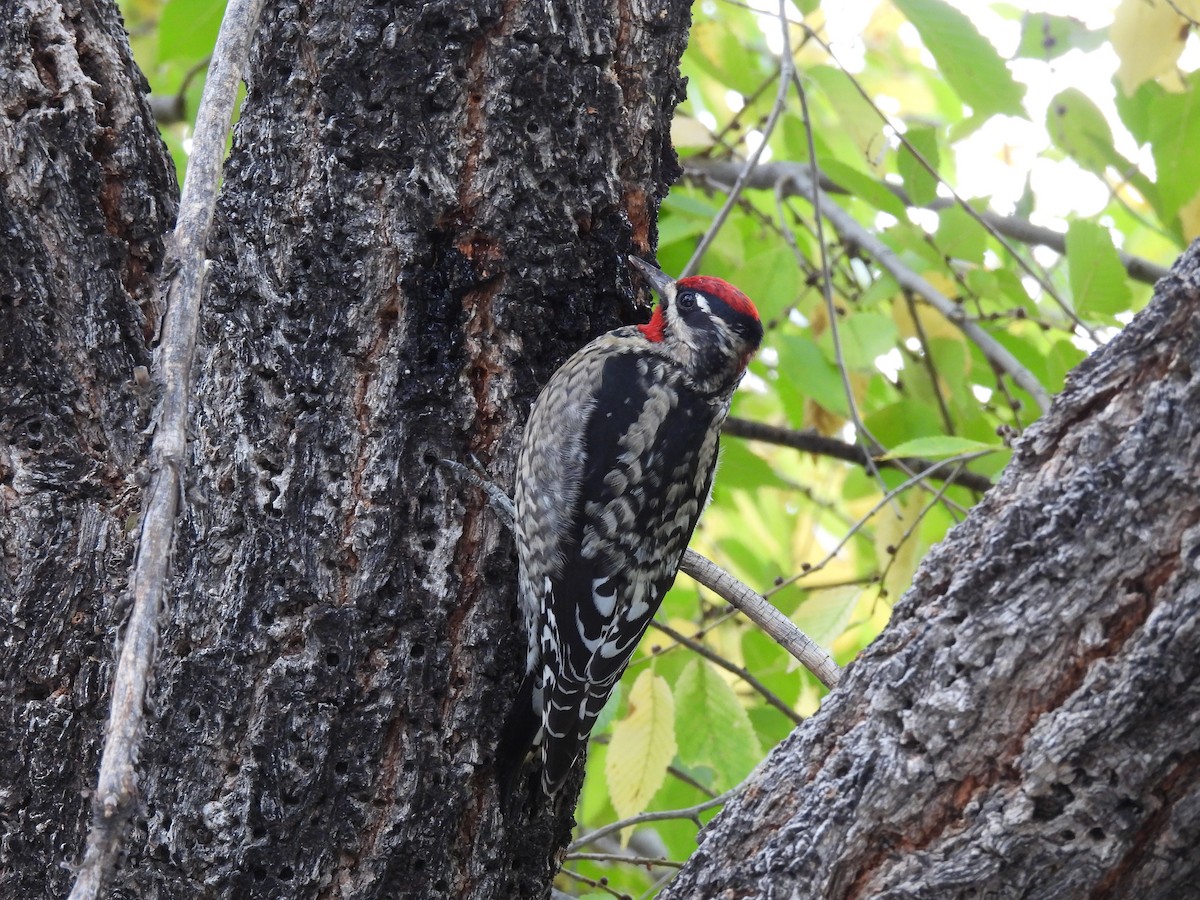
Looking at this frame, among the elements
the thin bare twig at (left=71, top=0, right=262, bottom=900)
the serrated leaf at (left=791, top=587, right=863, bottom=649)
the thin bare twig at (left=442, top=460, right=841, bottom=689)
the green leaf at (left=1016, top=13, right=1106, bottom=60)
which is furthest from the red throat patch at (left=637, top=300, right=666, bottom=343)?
the thin bare twig at (left=71, top=0, right=262, bottom=900)

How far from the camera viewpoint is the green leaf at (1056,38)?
145 inches

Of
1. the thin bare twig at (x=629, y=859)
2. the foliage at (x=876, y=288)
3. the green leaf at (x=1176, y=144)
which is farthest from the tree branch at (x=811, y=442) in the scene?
the thin bare twig at (x=629, y=859)

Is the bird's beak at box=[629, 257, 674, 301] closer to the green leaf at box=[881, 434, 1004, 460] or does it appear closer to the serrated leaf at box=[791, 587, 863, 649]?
the green leaf at box=[881, 434, 1004, 460]

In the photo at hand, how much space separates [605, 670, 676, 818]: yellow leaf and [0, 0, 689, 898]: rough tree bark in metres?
0.49

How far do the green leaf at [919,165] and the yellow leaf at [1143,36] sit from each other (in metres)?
0.54

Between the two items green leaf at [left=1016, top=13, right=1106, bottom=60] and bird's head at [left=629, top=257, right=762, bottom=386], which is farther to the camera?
green leaf at [left=1016, top=13, right=1106, bottom=60]

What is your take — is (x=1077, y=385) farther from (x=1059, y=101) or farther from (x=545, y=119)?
(x=1059, y=101)

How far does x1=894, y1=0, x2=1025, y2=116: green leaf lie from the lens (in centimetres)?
314

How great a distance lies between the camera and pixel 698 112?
5867mm

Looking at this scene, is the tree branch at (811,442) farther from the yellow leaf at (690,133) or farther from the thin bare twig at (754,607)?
the thin bare twig at (754,607)

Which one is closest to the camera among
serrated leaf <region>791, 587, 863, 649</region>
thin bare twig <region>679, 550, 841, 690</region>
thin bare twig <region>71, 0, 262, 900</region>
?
thin bare twig <region>71, 0, 262, 900</region>

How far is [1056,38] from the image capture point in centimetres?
371

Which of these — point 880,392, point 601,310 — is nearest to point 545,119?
point 601,310

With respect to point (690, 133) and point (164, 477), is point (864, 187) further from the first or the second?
point (164, 477)
